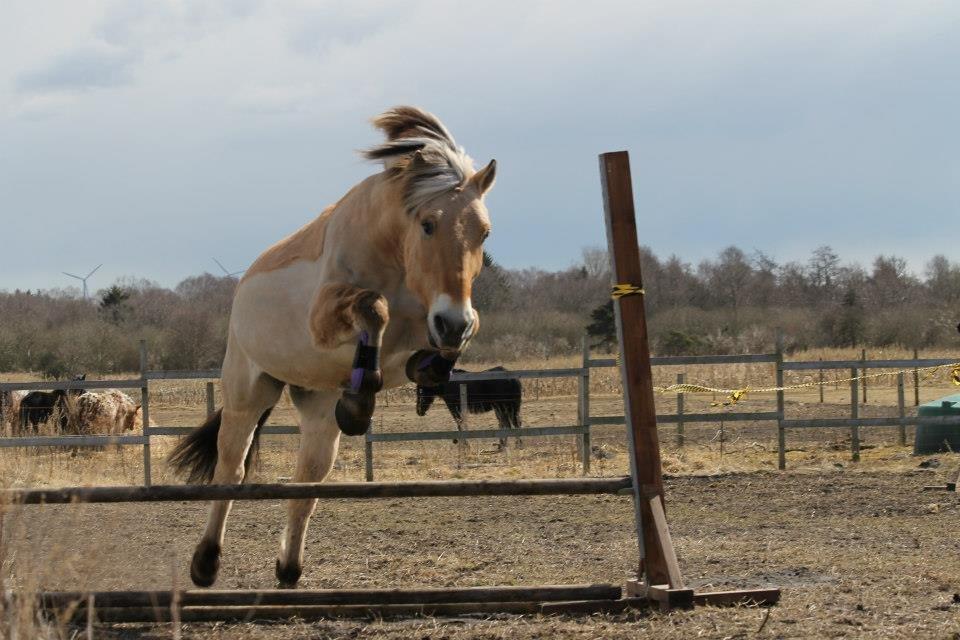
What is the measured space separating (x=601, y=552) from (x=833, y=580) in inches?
77.7

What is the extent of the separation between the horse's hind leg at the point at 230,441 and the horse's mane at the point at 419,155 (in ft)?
5.10

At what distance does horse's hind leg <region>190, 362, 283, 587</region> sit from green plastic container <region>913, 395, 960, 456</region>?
10.1 meters

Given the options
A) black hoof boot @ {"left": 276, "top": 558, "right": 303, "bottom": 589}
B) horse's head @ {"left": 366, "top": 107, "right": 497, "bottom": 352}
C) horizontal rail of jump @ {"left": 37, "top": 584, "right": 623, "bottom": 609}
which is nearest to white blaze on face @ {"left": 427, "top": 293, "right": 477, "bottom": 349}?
horse's head @ {"left": 366, "top": 107, "right": 497, "bottom": 352}

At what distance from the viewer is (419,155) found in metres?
5.09

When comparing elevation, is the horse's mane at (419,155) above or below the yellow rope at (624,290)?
above

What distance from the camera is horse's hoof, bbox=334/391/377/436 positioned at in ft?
16.5

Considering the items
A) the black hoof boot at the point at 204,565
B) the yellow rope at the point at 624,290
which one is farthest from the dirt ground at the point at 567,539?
the yellow rope at the point at 624,290

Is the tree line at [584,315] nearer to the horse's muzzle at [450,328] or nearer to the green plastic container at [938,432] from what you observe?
the green plastic container at [938,432]

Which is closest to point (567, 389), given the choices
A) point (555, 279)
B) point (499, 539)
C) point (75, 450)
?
point (75, 450)

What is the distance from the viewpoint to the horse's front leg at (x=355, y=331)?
494 cm

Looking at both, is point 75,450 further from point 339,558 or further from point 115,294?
point 115,294

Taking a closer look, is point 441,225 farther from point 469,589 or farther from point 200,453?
point 200,453

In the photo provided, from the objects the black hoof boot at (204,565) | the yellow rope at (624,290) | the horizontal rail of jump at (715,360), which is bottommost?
the black hoof boot at (204,565)

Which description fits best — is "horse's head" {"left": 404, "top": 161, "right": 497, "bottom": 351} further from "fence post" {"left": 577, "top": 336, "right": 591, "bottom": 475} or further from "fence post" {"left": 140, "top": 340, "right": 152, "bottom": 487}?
"fence post" {"left": 140, "top": 340, "right": 152, "bottom": 487}
